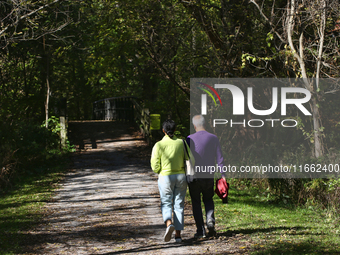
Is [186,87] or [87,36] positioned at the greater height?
[87,36]

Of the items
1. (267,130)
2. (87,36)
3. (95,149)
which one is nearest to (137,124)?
(95,149)

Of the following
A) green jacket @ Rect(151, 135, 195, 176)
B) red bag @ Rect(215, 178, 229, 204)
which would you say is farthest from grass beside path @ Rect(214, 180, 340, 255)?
green jacket @ Rect(151, 135, 195, 176)

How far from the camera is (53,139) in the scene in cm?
1520

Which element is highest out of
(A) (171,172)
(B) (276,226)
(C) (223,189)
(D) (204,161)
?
(D) (204,161)

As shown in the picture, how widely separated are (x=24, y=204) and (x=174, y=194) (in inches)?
195

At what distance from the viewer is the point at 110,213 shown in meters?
8.76

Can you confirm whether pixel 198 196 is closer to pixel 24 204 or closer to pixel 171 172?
pixel 171 172

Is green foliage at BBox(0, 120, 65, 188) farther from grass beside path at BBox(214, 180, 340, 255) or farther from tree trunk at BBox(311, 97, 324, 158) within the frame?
tree trunk at BBox(311, 97, 324, 158)

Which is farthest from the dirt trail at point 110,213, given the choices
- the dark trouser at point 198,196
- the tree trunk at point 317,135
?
the tree trunk at point 317,135

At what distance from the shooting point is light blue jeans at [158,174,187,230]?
6266mm

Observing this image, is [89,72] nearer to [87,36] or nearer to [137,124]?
[87,36]

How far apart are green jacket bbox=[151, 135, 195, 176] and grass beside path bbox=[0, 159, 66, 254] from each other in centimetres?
251

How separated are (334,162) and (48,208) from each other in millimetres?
7092

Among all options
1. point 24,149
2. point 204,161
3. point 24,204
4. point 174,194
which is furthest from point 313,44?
point 24,149
